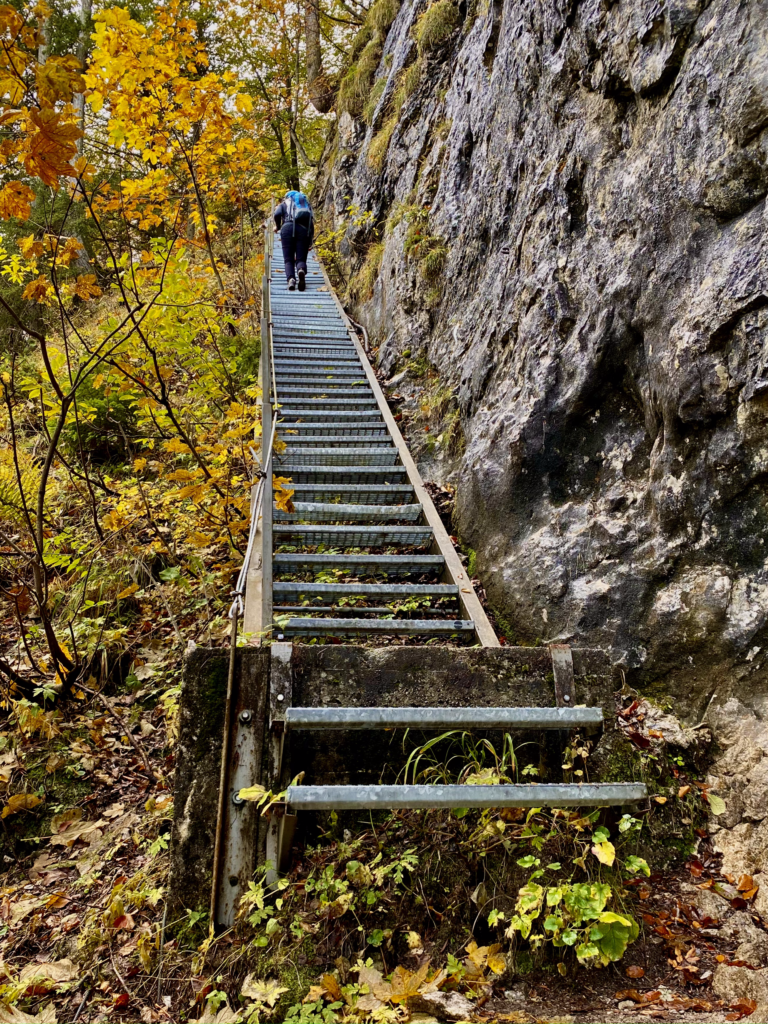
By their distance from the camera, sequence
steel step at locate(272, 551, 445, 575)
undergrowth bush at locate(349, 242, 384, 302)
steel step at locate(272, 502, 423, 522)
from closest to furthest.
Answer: steel step at locate(272, 551, 445, 575)
steel step at locate(272, 502, 423, 522)
undergrowth bush at locate(349, 242, 384, 302)

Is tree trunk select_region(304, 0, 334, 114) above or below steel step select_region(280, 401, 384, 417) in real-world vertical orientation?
above

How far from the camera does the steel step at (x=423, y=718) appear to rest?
253 cm

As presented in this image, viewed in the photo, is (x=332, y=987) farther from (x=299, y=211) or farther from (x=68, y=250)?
(x=299, y=211)

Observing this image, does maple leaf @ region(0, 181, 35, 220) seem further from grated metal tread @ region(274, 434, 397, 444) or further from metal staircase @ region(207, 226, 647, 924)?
grated metal tread @ region(274, 434, 397, 444)

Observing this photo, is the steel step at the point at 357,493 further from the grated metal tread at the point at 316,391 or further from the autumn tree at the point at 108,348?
the grated metal tread at the point at 316,391

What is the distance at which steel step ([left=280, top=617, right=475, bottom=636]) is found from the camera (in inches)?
160

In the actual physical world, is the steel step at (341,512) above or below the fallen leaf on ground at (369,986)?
above

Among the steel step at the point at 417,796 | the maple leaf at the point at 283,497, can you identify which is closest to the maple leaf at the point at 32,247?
the maple leaf at the point at 283,497

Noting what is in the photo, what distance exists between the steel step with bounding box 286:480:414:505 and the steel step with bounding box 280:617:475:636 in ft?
6.72

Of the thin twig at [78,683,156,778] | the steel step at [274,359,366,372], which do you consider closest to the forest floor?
the thin twig at [78,683,156,778]

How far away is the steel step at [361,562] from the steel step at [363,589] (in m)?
0.26

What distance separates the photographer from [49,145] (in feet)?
9.21

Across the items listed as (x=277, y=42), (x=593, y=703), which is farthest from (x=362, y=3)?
(x=593, y=703)

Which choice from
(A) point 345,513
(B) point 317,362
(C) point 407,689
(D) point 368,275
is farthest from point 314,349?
(C) point 407,689
